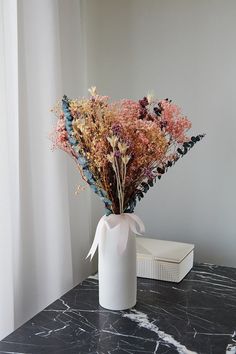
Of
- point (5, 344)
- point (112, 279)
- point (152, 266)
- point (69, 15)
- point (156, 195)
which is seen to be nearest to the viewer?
point (5, 344)

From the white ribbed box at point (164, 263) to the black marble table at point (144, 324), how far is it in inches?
1.2

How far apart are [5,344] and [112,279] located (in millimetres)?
326

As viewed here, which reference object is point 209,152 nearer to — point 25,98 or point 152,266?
point 152,266

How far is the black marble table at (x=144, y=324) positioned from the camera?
1021 mm

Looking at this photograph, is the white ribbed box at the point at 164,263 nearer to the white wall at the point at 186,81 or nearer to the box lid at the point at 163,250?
the box lid at the point at 163,250

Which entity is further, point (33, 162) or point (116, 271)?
point (33, 162)

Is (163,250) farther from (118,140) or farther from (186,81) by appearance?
(186,81)

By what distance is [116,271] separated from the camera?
1.17 meters

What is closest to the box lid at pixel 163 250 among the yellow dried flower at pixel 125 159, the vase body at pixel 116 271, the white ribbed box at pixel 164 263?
the white ribbed box at pixel 164 263

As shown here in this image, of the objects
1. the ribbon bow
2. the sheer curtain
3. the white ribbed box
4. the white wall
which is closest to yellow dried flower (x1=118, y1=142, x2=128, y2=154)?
the ribbon bow

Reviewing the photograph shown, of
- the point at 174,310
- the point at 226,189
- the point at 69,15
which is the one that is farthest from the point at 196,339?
the point at 69,15

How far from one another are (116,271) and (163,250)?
0.33 m

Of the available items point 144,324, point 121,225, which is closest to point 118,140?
point 121,225

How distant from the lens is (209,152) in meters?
1.72
